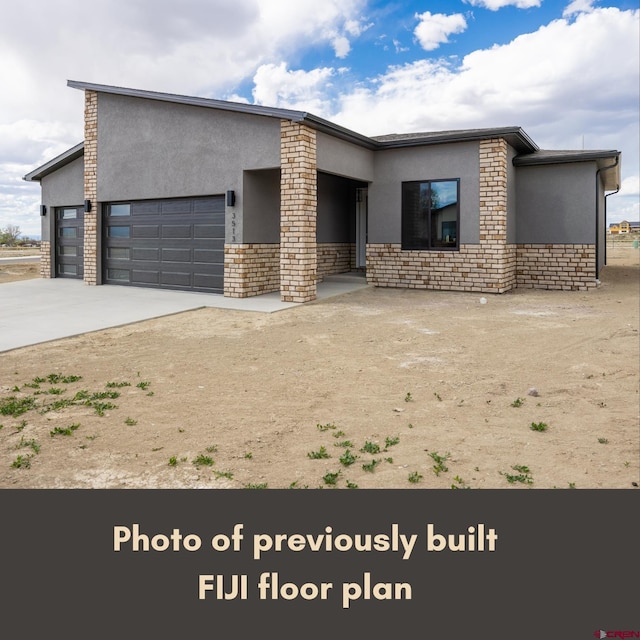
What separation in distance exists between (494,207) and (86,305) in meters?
9.33

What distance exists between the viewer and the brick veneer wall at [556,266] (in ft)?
45.3

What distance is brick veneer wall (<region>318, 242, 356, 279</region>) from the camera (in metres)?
16.0

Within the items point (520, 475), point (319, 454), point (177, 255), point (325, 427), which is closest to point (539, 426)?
point (520, 475)

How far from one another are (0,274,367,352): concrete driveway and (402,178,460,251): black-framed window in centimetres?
196

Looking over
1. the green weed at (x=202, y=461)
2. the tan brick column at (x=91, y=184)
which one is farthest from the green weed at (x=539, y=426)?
the tan brick column at (x=91, y=184)

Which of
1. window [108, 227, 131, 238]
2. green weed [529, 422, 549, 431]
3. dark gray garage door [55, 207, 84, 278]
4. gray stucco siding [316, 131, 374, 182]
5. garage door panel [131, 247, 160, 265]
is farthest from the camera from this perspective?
dark gray garage door [55, 207, 84, 278]

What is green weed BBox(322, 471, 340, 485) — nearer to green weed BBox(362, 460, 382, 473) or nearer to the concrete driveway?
green weed BBox(362, 460, 382, 473)

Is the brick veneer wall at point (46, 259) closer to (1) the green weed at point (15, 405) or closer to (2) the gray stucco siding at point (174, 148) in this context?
(2) the gray stucco siding at point (174, 148)

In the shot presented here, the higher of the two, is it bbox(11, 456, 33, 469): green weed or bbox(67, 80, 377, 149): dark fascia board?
bbox(67, 80, 377, 149): dark fascia board

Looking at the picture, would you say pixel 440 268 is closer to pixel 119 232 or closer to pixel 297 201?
pixel 297 201

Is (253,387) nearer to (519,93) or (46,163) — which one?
(46,163)

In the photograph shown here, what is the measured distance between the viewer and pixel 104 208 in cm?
1521

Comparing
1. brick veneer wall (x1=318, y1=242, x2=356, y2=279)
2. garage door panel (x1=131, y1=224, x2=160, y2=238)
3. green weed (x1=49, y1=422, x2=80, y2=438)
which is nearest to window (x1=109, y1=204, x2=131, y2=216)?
garage door panel (x1=131, y1=224, x2=160, y2=238)
